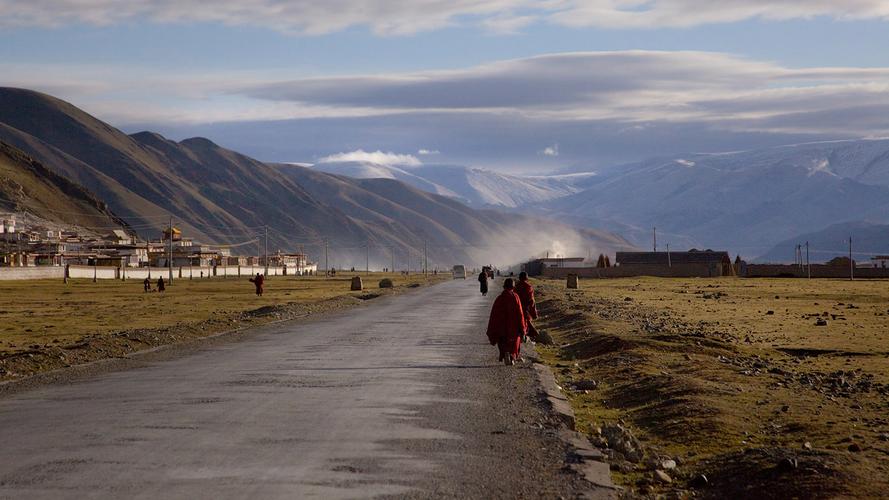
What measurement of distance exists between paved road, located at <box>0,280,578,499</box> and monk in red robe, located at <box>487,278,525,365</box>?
19.7 inches

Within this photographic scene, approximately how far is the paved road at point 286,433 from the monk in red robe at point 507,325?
1.64 feet

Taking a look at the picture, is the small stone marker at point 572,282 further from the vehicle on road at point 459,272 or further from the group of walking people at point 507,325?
the group of walking people at point 507,325

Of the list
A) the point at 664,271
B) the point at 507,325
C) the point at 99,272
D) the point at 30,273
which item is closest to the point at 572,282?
the point at 30,273

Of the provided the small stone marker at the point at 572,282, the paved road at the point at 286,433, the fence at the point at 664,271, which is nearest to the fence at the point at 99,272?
the small stone marker at the point at 572,282

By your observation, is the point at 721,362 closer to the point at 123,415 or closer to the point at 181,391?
the point at 181,391

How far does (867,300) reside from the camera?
6656cm

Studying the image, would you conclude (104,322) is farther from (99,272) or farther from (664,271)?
(664,271)

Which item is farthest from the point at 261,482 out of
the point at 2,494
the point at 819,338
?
the point at 819,338

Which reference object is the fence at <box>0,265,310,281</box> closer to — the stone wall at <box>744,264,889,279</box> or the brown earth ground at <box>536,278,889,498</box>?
the stone wall at <box>744,264,889,279</box>

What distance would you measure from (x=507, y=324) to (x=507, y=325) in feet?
0.06

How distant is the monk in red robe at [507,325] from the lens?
82.4 feet

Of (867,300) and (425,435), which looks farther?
(867,300)

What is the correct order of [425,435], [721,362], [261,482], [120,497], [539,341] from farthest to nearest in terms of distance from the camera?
1. [539,341]
2. [721,362]
3. [425,435]
4. [261,482]
5. [120,497]

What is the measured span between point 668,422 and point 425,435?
4188mm
